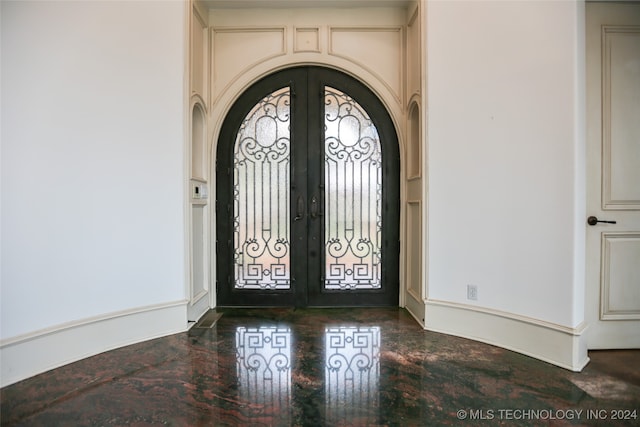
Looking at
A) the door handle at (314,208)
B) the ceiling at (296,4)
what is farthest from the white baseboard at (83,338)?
the ceiling at (296,4)

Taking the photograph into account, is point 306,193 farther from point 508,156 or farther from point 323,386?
point 323,386

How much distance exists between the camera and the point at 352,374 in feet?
7.68

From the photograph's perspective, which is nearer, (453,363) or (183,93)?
(453,363)

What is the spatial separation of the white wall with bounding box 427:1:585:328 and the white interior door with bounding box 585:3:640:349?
29cm

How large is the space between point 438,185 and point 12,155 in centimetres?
290

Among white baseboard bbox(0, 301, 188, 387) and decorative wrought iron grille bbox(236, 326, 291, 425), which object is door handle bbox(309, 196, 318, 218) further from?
white baseboard bbox(0, 301, 188, 387)

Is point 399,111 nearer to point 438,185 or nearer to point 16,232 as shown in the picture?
point 438,185

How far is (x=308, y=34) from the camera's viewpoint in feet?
12.3

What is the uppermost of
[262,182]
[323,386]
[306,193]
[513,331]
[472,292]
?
[262,182]

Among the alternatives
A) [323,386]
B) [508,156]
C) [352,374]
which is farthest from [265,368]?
[508,156]

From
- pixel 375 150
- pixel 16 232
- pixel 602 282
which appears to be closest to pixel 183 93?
pixel 16 232

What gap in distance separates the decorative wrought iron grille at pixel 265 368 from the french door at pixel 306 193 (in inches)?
30.1

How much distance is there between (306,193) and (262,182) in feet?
1.45

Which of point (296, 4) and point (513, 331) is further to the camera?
point (296, 4)
